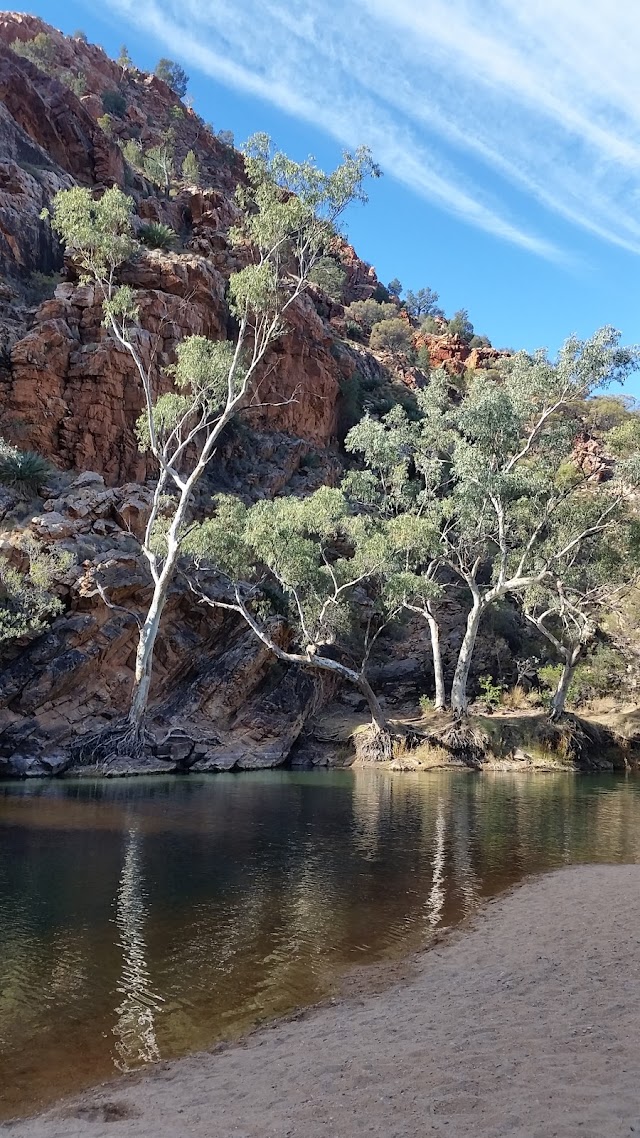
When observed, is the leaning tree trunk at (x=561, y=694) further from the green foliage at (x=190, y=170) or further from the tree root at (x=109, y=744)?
the green foliage at (x=190, y=170)

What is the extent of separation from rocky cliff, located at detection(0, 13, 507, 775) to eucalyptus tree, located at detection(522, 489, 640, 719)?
7233 mm

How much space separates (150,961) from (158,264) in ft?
114

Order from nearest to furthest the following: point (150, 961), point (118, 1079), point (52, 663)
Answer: point (118, 1079) → point (150, 961) → point (52, 663)


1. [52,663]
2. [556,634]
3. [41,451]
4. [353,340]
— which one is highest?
[353,340]

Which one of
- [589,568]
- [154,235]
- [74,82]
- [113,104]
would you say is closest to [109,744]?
[589,568]

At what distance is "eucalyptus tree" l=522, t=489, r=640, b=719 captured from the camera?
28.4 meters

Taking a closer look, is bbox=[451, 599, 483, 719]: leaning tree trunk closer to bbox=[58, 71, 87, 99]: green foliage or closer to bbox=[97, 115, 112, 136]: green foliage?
bbox=[97, 115, 112, 136]: green foliage

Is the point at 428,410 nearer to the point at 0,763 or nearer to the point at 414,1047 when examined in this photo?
the point at 0,763

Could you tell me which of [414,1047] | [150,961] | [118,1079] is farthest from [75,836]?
[414,1047]

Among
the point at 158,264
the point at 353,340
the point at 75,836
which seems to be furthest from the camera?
the point at 353,340

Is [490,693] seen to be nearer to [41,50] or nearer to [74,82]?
[74,82]

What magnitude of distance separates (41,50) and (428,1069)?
75125 millimetres

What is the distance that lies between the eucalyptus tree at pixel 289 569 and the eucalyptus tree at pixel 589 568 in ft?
23.6

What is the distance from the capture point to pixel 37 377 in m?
30.3
